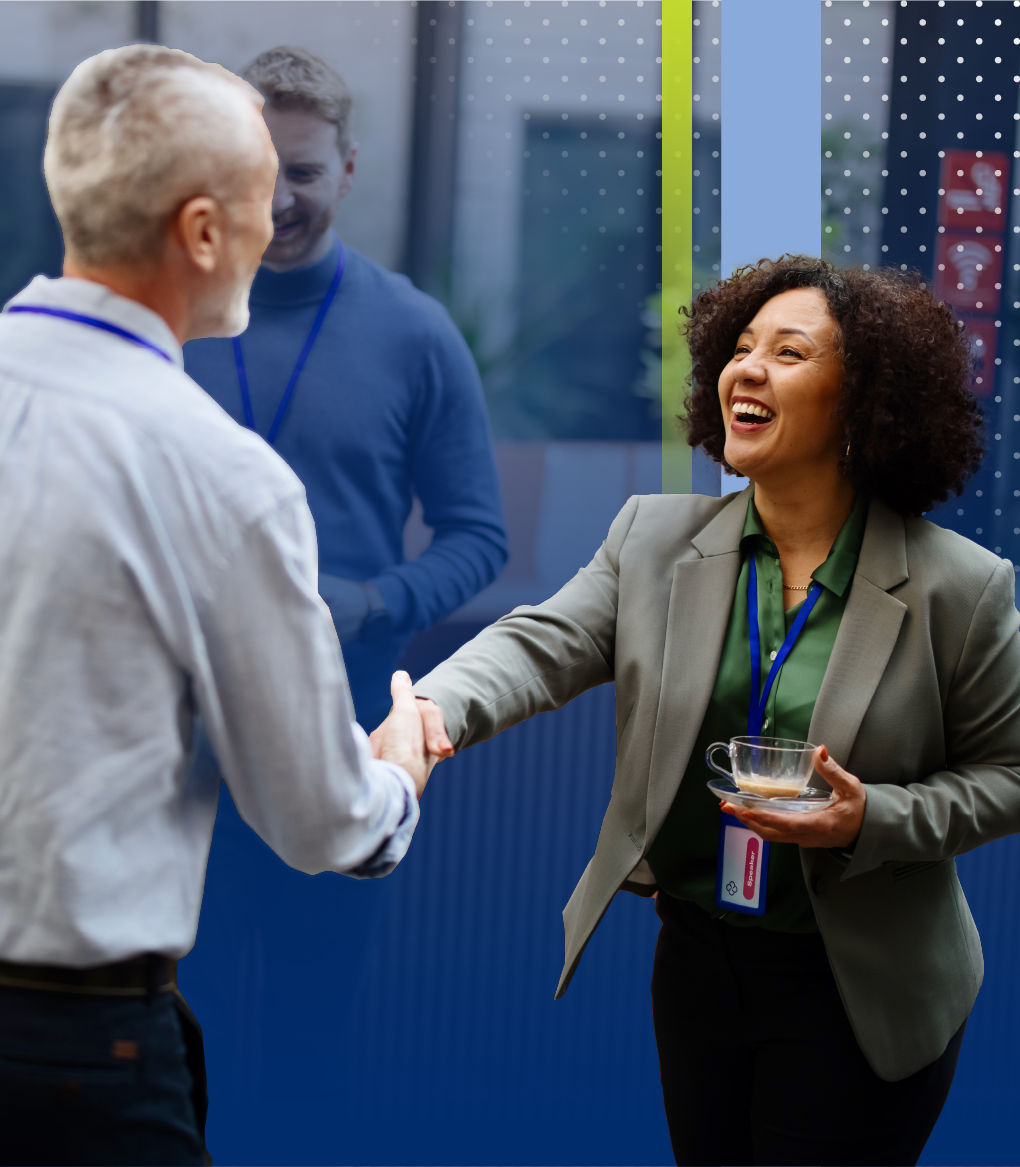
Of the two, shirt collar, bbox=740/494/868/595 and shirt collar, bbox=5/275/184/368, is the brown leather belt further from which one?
shirt collar, bbox=740/494/868/595

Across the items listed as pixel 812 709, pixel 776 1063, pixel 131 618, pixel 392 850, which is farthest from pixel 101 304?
pixel 776 1063

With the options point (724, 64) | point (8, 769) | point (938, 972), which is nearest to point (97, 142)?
point (8, 769)

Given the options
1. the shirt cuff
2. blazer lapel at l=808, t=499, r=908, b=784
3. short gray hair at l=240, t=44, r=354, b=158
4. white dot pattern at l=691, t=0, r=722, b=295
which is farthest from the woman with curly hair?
short gray hair at l=240, t=44, r=354, b=158

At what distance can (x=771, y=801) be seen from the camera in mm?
1638

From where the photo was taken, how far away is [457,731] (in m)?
1.75

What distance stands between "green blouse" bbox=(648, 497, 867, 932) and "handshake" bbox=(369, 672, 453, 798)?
16.1 inches

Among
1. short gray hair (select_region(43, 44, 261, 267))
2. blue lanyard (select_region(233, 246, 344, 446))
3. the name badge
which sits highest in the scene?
short gray hair (select_region(43, 44, 261, 267))

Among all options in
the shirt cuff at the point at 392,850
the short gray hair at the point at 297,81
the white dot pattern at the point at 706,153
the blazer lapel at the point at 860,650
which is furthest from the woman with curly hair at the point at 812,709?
the short gray hair at the point at 297,81

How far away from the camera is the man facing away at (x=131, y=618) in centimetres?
98

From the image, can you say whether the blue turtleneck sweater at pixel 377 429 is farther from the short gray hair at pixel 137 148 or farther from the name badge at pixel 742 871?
the short gray hair at pixel 137 148

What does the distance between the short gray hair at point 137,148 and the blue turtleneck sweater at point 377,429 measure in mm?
1548

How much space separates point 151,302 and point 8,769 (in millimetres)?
417

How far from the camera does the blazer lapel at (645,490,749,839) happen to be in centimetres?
182

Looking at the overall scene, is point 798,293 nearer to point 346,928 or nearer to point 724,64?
point 724,64
